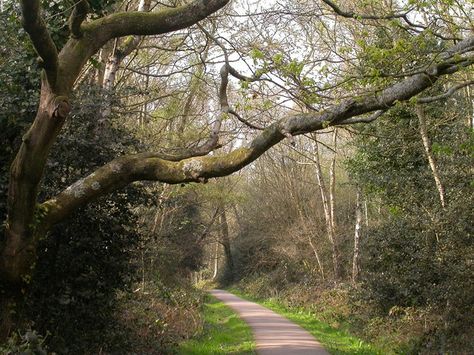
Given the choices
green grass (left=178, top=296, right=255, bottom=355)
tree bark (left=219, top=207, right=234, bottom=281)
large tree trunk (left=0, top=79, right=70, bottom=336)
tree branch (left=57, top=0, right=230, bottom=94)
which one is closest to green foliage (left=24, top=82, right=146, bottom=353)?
large tree trunk (left=0, top=79, right=70, bottom=336)

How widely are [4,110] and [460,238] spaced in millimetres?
10092

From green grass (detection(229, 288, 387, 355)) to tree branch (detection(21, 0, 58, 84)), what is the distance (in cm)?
892

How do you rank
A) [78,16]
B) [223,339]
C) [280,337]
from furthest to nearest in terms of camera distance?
[280,337]
[223,339]
[78,16]

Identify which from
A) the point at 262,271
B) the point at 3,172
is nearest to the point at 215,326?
the point at 3,172

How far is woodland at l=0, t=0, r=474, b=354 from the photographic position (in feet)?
21.3

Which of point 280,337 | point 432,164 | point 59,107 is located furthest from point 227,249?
point 59,107

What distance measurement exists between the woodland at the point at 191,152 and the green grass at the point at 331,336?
47 centimetres

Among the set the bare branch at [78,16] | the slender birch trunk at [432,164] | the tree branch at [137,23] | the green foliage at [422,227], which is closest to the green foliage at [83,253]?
the tree branch at [137,23]

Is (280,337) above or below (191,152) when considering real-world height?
below

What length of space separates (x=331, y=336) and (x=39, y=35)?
12.8 m

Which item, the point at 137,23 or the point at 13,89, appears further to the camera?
the point at 13,89

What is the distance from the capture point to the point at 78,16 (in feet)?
20.1

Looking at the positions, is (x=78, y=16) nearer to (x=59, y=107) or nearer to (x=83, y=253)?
(x=59, y=107)

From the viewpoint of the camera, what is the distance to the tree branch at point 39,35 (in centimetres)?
502
